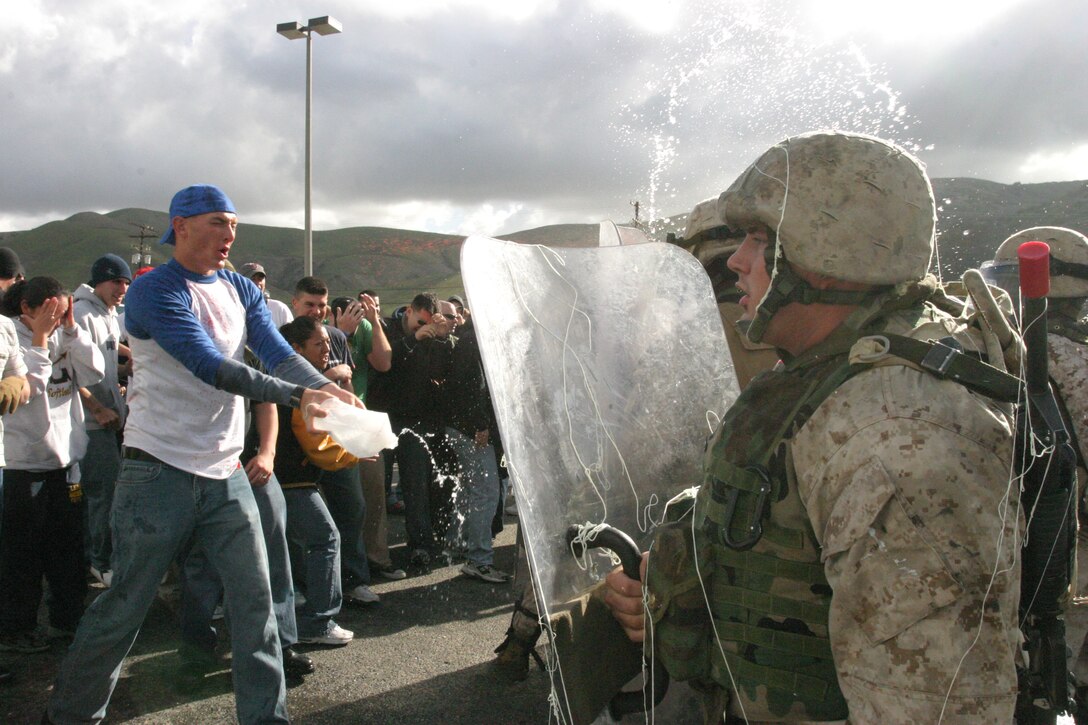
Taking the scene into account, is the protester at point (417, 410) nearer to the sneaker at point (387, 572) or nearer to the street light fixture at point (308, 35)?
the sneaker at point (387, 572)

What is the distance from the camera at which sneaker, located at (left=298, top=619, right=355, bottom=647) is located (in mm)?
4485

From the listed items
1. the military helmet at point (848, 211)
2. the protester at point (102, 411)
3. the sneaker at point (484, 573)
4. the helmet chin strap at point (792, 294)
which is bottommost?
the sneaker at point (484, 573)

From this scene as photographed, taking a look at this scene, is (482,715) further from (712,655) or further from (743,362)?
(712,655)

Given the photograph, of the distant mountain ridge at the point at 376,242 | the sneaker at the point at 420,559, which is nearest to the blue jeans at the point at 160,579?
the sneaker at the point at 420,559

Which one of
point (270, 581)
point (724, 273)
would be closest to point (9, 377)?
point (270, 581)

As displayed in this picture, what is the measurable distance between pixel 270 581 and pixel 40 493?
1.69 m

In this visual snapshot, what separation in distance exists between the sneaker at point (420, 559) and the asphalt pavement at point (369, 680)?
89cm

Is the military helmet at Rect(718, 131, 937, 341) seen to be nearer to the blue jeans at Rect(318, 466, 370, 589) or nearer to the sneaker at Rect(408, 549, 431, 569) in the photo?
the blue jeans at Rect(318, 466, 370, 589)

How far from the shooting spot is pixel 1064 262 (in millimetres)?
3131

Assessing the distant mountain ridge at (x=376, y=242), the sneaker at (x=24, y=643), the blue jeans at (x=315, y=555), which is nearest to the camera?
the sneaker at (x=24, y=643)

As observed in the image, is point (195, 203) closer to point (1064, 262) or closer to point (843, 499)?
point (843, 499)

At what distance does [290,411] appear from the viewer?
456 centimetres

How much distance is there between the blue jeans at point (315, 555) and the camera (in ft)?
14.5

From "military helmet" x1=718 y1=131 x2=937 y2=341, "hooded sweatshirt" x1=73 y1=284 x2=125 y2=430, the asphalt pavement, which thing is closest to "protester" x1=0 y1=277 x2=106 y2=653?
the asphalt pavement
